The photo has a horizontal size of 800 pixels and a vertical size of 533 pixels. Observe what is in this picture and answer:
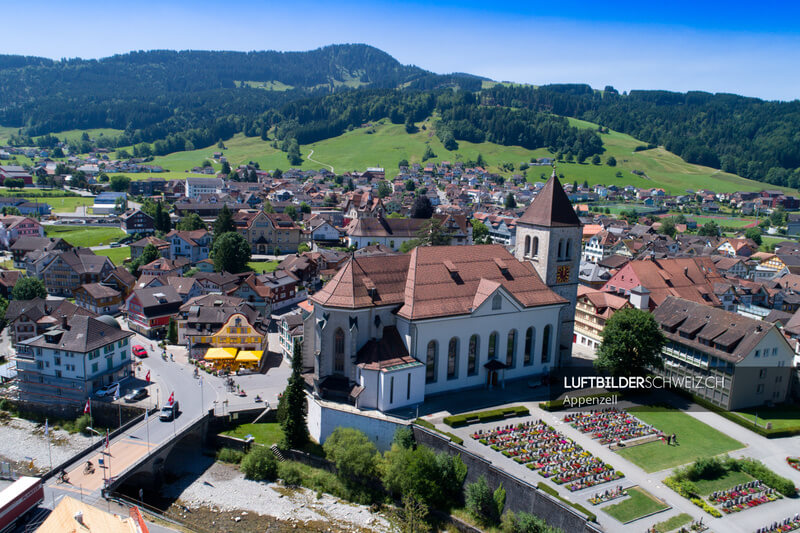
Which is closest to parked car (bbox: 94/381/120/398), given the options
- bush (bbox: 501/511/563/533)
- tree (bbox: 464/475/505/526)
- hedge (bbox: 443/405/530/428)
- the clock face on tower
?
hedge (bbox: 443/405/530/428)

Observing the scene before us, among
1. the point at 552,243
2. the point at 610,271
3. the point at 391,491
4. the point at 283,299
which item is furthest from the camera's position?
the point at 610,271

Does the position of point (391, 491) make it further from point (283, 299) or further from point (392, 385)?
point (283, 299)

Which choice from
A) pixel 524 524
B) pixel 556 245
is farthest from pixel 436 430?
pixel 556 245

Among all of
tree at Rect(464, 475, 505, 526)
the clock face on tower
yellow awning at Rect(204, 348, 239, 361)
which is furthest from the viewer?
yellow awning at Rect(204, 348, 239, 361)

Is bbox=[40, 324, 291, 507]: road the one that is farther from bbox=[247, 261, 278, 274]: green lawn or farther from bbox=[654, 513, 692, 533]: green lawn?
bbox=[654, 513, 692, 533]: green lawn

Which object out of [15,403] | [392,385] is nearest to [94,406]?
[15,403]

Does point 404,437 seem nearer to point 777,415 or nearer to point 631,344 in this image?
point 631,344
